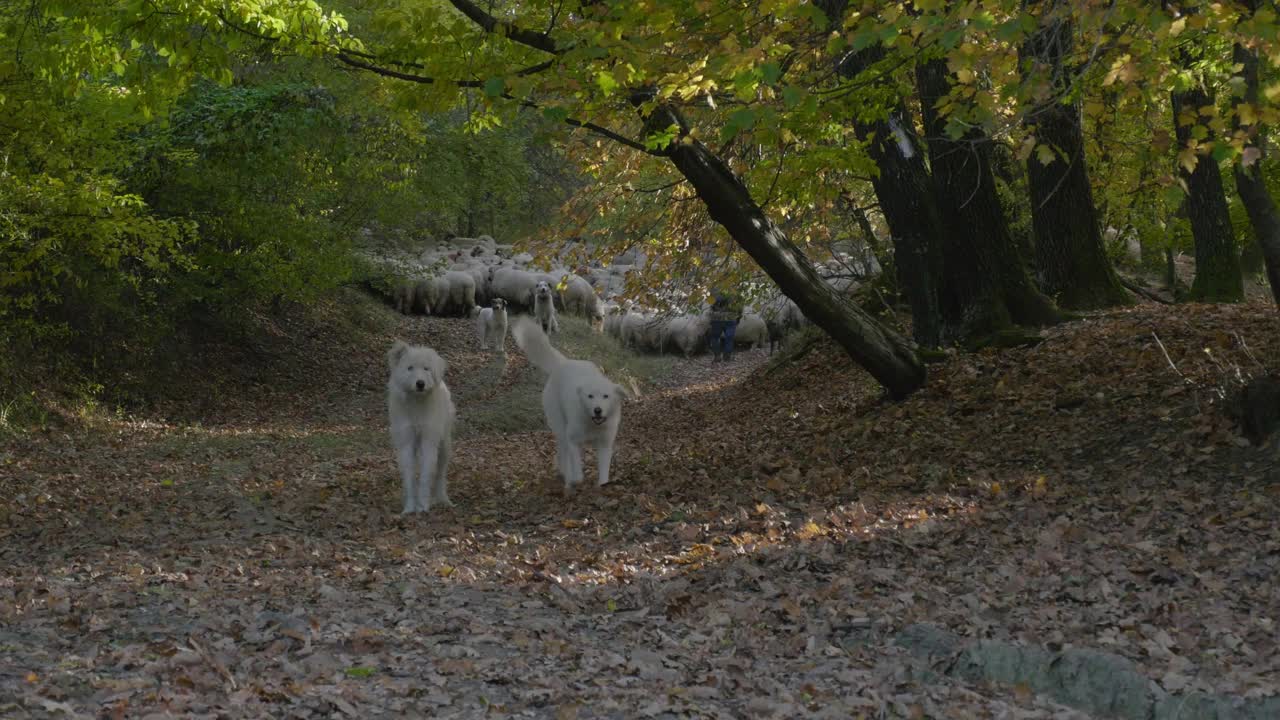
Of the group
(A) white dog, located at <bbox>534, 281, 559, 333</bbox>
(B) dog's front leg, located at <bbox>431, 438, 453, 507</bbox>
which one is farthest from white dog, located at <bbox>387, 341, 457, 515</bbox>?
Answer: (A) white dog, located at <bbox>534, 281, 559, 333</bbox>

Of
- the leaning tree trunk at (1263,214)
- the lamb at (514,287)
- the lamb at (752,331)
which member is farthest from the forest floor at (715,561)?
the lamb at (514,287)

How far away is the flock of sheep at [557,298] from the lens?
98.8 ft

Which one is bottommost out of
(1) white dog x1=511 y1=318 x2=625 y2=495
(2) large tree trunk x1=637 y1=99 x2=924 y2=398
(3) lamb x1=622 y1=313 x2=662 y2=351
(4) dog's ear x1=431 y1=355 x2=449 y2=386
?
(3) lamb x1=622 y1=313 x2=662 y2=351

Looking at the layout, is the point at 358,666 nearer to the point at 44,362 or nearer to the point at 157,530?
the point at 157,530

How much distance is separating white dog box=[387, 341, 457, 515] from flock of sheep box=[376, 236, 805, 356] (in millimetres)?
15933

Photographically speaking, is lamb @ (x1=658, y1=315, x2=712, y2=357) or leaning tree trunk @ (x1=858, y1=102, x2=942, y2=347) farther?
lamb @ (x1=658, y1=315, x2=712, y2=357)

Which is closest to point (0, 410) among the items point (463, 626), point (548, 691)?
point (463, 626)

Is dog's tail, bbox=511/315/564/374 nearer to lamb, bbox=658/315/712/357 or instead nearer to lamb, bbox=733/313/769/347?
lamb, bbox=658/315/712/357

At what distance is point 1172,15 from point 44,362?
16677mm

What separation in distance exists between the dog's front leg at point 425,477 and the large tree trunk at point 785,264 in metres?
3.41

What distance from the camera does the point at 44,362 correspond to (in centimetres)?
1791

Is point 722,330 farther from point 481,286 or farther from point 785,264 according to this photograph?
point 785,264

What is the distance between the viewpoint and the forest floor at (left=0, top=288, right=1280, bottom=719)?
541 centimetres

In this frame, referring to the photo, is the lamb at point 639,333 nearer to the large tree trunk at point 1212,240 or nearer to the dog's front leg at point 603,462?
the large tree trunk at point 1212,240
